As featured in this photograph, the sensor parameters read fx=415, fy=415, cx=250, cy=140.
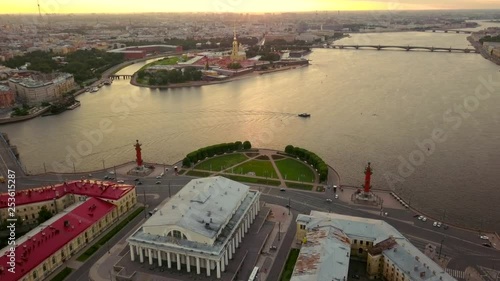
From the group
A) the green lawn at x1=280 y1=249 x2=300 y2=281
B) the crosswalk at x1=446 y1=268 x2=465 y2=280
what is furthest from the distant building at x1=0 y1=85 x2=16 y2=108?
the crosswalk at x1=446 y1=268 x2=465 y2=280

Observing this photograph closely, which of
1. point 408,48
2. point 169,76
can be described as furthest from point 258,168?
point 408,48

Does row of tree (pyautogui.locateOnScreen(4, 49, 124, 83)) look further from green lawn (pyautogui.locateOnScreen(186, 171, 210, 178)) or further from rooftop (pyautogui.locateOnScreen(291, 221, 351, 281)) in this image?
rooftop (pyautogui.locateOnScreen(291, 221, 351, 281))

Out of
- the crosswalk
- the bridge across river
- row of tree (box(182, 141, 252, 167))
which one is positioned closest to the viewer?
the crosswalk

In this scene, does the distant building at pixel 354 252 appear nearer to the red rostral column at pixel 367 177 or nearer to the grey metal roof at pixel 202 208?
the grey metal roof at pixel 202 208

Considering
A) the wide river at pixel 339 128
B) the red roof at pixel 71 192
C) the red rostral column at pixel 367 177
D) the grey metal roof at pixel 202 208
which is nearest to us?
the grey metal roof at pixel 202 208

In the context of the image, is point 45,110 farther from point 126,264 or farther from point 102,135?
point 126,264

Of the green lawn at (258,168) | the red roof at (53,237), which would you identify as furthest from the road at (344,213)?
the green lawn at (258,168)

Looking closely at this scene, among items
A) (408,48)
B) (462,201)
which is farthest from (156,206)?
(408,48)
